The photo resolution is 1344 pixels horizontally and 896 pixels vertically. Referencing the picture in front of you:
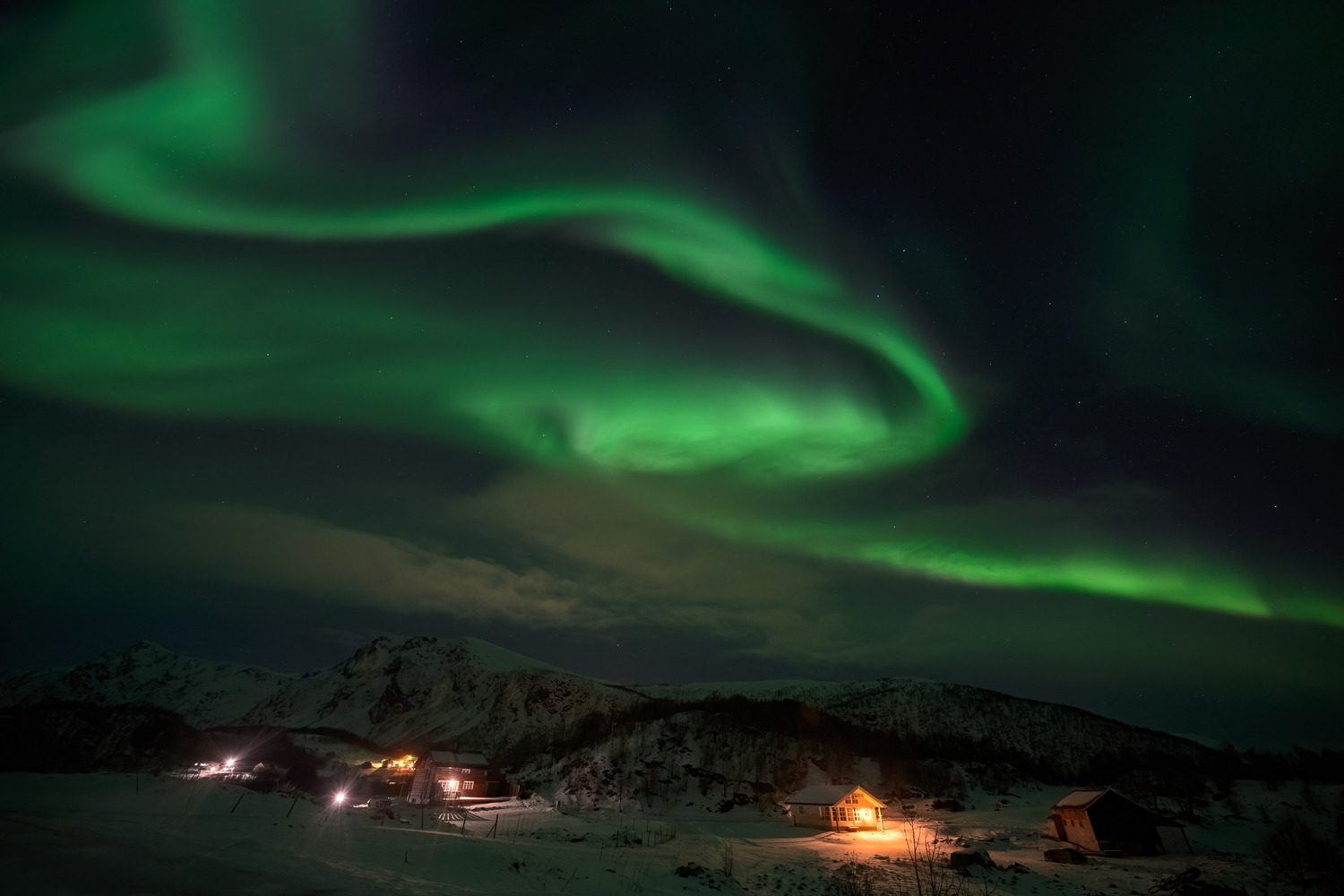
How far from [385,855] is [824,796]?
200ft

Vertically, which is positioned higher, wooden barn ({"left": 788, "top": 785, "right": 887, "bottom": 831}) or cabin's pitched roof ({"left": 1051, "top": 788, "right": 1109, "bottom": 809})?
cabin's pitched roof ({"left": 1051, "top": 788, "right": 1109, "bottom": 809})

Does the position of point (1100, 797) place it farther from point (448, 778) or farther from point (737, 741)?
point (737, 741)

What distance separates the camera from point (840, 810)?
206 feet

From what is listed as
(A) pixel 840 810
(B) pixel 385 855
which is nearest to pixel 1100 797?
(A) pixel 840 810

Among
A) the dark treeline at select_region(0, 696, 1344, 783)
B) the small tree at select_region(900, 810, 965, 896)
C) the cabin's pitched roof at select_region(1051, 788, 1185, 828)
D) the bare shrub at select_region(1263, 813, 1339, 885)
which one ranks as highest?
the dark treeline at select_region(0, 696, 1344, 783)

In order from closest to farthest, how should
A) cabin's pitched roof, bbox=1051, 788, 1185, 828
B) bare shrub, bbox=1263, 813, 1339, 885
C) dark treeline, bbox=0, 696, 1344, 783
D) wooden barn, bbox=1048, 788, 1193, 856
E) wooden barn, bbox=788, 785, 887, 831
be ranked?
bare shrub, bbox=1263, 813, 1339, 885
wooden barn, bbox=1048, 788, 1193, 856
cabin's pitched roof, bbox=1051, 788, 1185, 828
dark treeline, bbox=0, 696, 1344, 783
wooden barn, bbox=788, 785, 887, 831

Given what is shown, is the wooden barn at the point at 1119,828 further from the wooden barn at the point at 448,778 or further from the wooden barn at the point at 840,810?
the wooden barn at the point at 448,778

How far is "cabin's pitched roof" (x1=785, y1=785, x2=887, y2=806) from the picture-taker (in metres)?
63.8

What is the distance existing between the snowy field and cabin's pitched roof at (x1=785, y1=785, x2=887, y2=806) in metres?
14.0

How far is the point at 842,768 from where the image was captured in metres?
106

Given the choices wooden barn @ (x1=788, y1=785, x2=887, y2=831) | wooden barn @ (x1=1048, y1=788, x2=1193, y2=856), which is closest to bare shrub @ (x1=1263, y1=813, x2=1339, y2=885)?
wooden barn @ (x1=1048, y1=788, x2=1193, y2=856)

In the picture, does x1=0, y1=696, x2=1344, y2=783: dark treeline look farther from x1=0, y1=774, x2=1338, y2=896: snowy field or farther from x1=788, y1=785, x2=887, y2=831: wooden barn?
x1=788, y1=785, x2=887, y2=831: wooden barn

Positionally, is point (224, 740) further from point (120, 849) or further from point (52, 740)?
point (120, 849)

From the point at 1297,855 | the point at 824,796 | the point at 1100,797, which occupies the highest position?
the point at 1100,797
